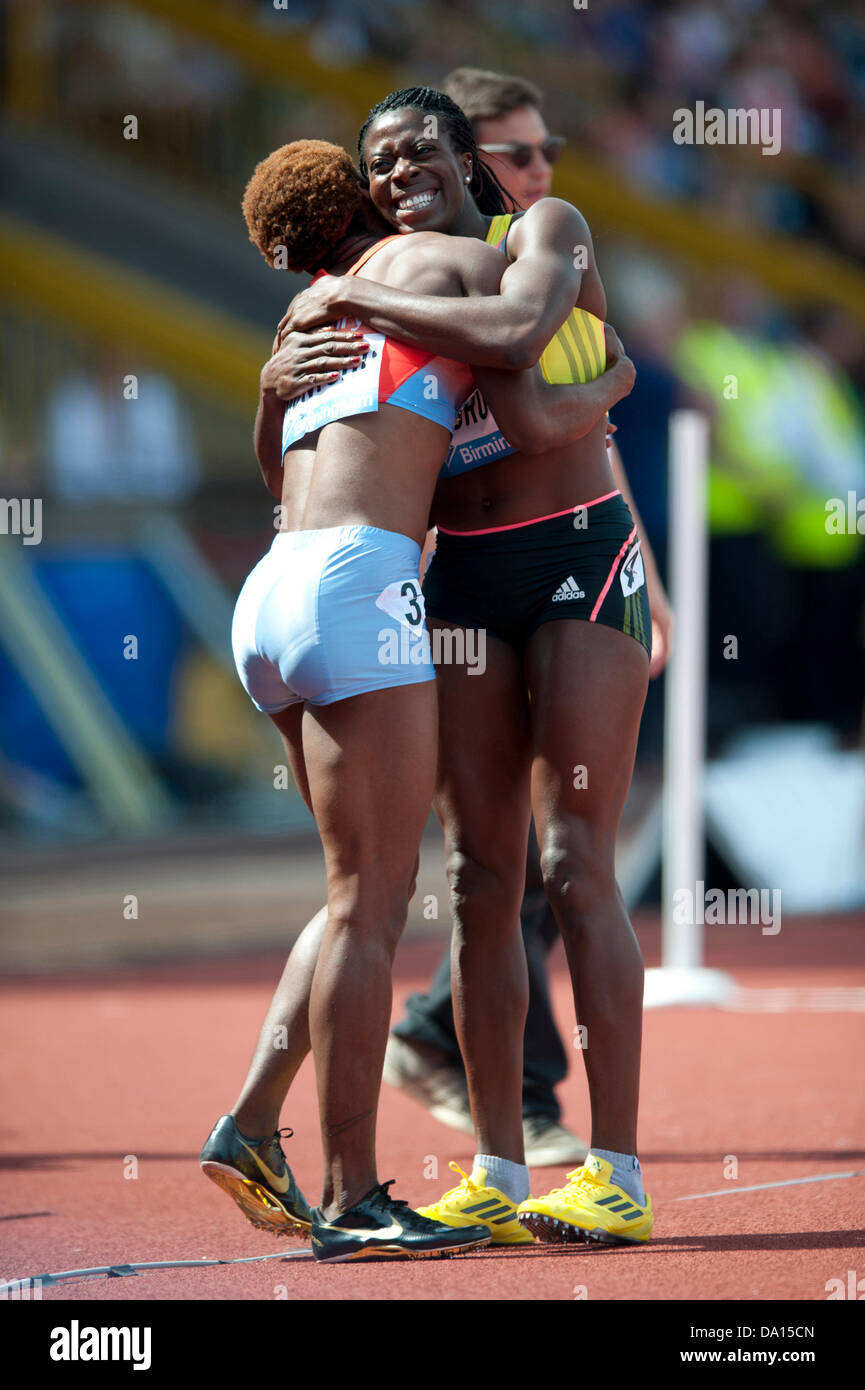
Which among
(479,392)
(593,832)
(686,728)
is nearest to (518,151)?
(479,392)

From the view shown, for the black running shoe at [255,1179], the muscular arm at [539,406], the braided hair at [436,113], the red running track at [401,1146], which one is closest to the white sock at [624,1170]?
the red running track at [401,1146]

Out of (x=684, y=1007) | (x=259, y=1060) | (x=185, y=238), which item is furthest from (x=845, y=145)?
(x=259, y=1060)

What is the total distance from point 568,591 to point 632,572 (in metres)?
0.17

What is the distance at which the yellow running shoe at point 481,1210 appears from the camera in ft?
10.9

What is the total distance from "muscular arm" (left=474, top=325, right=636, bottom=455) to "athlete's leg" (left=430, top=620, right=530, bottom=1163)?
43cm

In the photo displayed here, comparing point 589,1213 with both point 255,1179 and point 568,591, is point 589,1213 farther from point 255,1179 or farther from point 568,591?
point 568,591

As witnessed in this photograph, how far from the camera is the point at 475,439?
135 inches

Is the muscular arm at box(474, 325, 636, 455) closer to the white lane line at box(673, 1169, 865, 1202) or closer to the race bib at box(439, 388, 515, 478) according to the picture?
the race bib at box(439, 388, 515, 478)

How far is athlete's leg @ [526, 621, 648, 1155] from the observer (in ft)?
10.9

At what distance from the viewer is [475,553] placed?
3465 mm

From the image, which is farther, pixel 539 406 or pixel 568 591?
pixel 568 591

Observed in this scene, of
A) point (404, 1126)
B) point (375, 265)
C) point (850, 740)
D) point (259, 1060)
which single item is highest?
point (375, 265)

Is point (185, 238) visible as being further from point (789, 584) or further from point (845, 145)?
point (789, 584)
